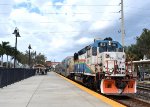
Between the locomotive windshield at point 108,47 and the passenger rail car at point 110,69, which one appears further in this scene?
the locomotive windshield at point 108,47

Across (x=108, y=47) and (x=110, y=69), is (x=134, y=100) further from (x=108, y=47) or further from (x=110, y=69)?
(x=108, y=47)

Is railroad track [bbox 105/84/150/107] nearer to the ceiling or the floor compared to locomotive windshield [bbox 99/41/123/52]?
nearer to the floor

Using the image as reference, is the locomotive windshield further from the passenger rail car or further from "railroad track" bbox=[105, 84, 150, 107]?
"railroad track" bbox=[105, 84, 150, 107]

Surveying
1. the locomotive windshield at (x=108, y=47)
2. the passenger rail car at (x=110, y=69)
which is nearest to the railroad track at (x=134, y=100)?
the passenger rail car at (x=110, y=69)

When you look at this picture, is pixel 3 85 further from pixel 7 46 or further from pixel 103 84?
pixel 7 46

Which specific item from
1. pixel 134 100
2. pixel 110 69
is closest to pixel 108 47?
pixel 110 69

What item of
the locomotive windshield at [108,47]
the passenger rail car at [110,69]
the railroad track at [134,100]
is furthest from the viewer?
the locomotive windshield at [108,47]

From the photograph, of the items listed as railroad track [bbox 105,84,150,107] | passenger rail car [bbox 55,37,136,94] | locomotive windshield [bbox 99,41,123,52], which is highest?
locomotive windshield [bbox 99,41,123,52]

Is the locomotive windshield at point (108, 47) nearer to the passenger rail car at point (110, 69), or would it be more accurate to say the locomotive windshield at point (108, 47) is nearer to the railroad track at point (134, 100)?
the passenger rail car at point (110, 69)

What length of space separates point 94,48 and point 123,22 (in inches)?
743

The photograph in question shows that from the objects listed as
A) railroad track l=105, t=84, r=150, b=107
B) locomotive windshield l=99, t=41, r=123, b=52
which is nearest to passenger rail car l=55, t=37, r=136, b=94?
locomotive windshield l=99, t=41, r=123, b=52

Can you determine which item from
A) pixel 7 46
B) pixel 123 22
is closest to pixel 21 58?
pixel 7 46

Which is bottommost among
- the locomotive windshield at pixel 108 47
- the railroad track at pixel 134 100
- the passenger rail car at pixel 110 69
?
the railroad track at pixel 134 100

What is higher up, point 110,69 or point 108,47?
point 108,47
